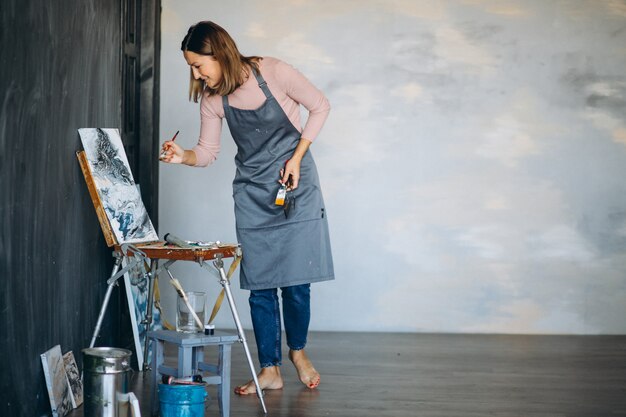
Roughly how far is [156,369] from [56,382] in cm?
37

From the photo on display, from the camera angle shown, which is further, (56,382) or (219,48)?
(219,48)

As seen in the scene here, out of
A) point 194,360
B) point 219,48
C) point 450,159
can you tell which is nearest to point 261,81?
point 219,48

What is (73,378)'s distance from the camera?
368 centimetres

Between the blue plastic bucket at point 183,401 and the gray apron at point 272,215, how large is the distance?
767 mm

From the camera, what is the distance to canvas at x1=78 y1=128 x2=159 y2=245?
3855 millimetres

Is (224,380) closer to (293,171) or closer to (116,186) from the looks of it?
(293,171)

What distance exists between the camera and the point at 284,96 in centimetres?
380

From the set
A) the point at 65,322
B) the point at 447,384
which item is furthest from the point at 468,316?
the point at 65,322

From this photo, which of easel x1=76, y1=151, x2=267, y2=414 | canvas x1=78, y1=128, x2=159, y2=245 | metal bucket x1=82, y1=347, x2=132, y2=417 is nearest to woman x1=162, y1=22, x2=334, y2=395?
easel x1=76, y1=151, x2=267, y2=414

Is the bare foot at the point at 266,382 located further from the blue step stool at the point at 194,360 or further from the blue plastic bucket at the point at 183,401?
the blue plastic bucket at the point at 183,401

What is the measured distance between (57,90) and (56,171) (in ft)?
0.99

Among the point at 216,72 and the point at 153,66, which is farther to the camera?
the point at 153,66

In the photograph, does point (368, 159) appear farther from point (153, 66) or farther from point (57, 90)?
point (57, 90)

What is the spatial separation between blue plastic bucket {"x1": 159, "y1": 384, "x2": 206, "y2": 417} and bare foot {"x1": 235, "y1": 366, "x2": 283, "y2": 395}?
2.23 feet
